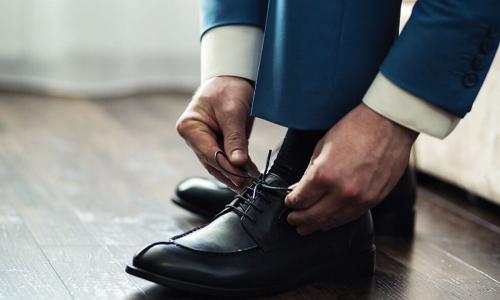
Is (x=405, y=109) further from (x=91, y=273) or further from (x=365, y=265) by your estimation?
(x=91, y=273)

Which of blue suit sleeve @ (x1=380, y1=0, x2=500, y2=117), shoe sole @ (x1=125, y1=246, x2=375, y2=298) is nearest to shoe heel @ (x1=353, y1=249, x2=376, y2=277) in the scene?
shoe sole @ (x1=125, y1=246, x2=375, y2=298)

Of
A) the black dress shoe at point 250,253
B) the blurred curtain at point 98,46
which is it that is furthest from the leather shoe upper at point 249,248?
the blurred curtain at point 98,46

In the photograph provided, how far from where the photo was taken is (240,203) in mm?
866

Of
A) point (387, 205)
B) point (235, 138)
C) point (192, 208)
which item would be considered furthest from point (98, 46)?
point (235, 138)

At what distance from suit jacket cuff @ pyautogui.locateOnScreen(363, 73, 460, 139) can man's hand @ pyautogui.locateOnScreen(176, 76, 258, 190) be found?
0.19m

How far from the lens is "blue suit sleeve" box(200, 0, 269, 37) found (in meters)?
0.97

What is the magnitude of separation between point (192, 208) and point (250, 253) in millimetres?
337

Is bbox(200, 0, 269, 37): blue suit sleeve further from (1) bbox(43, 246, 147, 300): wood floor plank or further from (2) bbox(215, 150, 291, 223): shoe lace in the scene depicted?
(1) bbox(43, 246, 147, 300): wood floor plank

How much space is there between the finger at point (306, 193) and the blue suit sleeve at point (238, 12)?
0.28 meters

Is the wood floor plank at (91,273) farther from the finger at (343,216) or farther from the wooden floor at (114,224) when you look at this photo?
the finger at (343,216)

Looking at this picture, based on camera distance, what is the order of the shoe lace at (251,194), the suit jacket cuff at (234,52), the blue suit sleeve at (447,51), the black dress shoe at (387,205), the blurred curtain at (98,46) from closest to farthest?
the blue suit sleeve at (447,51) → the shoe lace at (251,194) → the suit jacket cuff at (234,52) → the black dress shoe at (387,205) → the blurred curtain at (98,46)

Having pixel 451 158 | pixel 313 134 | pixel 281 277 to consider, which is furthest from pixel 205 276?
pixel 451 158

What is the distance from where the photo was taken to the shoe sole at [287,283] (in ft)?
2.62

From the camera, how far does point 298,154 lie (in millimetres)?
867
